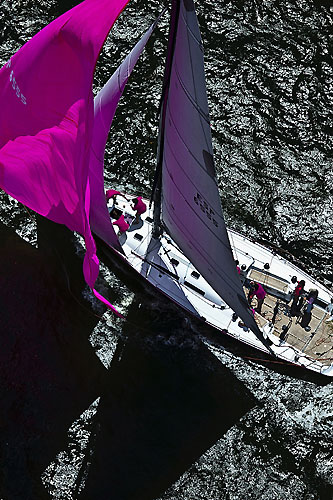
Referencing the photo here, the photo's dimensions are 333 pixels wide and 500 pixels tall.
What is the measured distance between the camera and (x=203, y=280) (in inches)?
1155

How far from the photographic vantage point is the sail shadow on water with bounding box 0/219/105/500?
2814cm

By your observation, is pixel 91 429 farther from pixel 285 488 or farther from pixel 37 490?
pixel 285 488

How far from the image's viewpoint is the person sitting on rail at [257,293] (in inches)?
1124

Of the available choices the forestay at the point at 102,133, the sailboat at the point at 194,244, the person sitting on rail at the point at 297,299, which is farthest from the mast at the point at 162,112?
the person sitting on rail at the point at 297,299

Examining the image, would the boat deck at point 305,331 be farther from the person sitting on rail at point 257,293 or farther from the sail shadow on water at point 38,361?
the sail shadow on water at point 38,361

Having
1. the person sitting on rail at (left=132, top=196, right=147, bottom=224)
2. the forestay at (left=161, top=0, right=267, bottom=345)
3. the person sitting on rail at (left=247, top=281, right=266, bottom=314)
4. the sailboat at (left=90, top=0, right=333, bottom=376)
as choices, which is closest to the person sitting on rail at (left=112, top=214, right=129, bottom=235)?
the sailboat at (left=90, top=0, right=333, bottom=376)

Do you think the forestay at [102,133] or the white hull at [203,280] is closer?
the forestay at [102,133]

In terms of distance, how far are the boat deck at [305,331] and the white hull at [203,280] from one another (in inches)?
5.8

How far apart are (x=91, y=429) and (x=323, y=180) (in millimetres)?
14454

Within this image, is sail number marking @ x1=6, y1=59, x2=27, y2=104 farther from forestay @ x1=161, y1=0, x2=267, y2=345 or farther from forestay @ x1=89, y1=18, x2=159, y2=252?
forestay @ x1=161, y1=0, x2=267, y2=345

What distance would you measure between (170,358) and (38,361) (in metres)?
4.90

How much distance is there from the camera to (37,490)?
27.6 meters

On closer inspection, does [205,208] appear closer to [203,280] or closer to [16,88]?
[203,280]

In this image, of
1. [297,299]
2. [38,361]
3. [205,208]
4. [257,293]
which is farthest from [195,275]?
[38,361]
